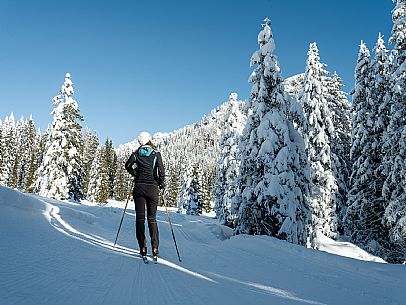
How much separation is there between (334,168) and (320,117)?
13.1ft

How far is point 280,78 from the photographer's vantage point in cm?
1664

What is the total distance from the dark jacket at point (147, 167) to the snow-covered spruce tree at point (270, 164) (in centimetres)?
978

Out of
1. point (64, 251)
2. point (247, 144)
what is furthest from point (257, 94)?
point (64, 251)

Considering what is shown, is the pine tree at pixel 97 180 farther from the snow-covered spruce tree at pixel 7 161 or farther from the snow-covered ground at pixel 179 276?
the snow-covered ground at pixel 179 276

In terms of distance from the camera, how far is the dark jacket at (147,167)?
6117 millimetres

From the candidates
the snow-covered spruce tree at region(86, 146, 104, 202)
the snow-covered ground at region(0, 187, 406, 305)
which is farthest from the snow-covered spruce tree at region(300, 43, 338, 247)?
the snow-covered spruce tree at region(86, 146, 104, 202)

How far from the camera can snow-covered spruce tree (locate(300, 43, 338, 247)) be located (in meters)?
23.1

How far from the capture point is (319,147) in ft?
78.0

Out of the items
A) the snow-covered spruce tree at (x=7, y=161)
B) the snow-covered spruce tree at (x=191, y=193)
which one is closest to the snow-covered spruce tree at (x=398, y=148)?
the snow-covered spruce tree at (x=191, y=193)

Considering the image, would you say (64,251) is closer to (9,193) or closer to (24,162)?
(9,193)

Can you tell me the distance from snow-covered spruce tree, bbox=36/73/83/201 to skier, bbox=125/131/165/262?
2775 centimetres

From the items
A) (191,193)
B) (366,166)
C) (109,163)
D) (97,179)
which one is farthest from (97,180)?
(366,166)

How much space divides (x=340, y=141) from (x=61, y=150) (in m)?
25.5

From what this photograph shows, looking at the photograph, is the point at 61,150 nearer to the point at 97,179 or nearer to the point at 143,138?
the point at 143,138
